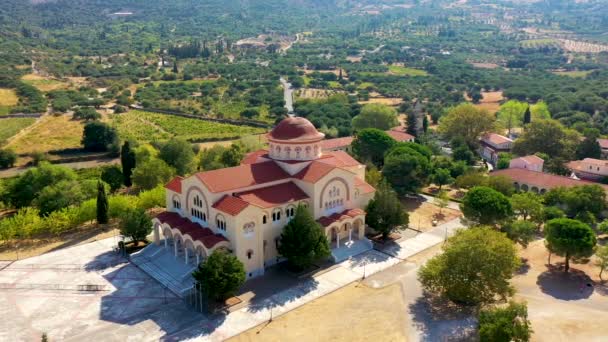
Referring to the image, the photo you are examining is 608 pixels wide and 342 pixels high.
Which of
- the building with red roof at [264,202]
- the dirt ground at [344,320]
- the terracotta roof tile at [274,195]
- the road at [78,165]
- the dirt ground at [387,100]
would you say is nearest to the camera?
the dirt ground at [344,320]

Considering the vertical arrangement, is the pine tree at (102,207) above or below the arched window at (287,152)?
below

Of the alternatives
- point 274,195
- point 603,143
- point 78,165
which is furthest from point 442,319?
point 78,165

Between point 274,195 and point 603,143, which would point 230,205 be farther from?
point 603,143

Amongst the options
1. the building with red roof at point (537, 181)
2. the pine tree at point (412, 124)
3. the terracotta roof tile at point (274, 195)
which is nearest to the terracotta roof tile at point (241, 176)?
the terracotta roof tile at point (274, 195)

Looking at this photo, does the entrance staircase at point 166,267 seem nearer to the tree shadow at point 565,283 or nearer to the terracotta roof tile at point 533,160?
the tree shadow at point 565,283

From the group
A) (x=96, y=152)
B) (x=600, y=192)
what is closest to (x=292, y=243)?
(x=600, y=192)

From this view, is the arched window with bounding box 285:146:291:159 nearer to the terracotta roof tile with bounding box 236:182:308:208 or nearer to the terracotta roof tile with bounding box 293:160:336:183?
the terracotta roof tile with bounding box 293:160:336:183

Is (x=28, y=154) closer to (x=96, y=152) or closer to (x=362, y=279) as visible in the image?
(x=96, y=152)
